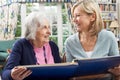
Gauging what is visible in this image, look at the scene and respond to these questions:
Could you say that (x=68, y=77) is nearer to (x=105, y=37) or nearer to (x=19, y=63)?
(x=19, y=63)

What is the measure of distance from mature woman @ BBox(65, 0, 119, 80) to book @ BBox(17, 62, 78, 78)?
326mm

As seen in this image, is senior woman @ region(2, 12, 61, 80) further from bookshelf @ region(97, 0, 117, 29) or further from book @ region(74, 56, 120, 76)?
bookshelf @ region(97, 0, 117, 29)

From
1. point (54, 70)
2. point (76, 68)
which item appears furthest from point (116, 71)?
point (54, 70)

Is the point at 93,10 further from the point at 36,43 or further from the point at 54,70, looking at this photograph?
the point at 54,70

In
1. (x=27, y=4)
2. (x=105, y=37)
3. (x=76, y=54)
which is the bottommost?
(x=76, y=54)

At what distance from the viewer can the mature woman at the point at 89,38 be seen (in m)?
1.76

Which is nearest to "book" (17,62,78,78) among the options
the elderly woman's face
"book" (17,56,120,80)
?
"book" (17,56,120,80)

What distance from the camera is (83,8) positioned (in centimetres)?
176

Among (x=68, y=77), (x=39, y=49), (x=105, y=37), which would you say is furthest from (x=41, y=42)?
(x=105, y=37)

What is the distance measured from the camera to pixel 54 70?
1388 millimetres

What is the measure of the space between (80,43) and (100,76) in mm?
337

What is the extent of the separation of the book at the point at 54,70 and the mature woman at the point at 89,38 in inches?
12.9

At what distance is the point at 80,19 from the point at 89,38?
153 millimetres

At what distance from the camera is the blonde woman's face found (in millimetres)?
1774
